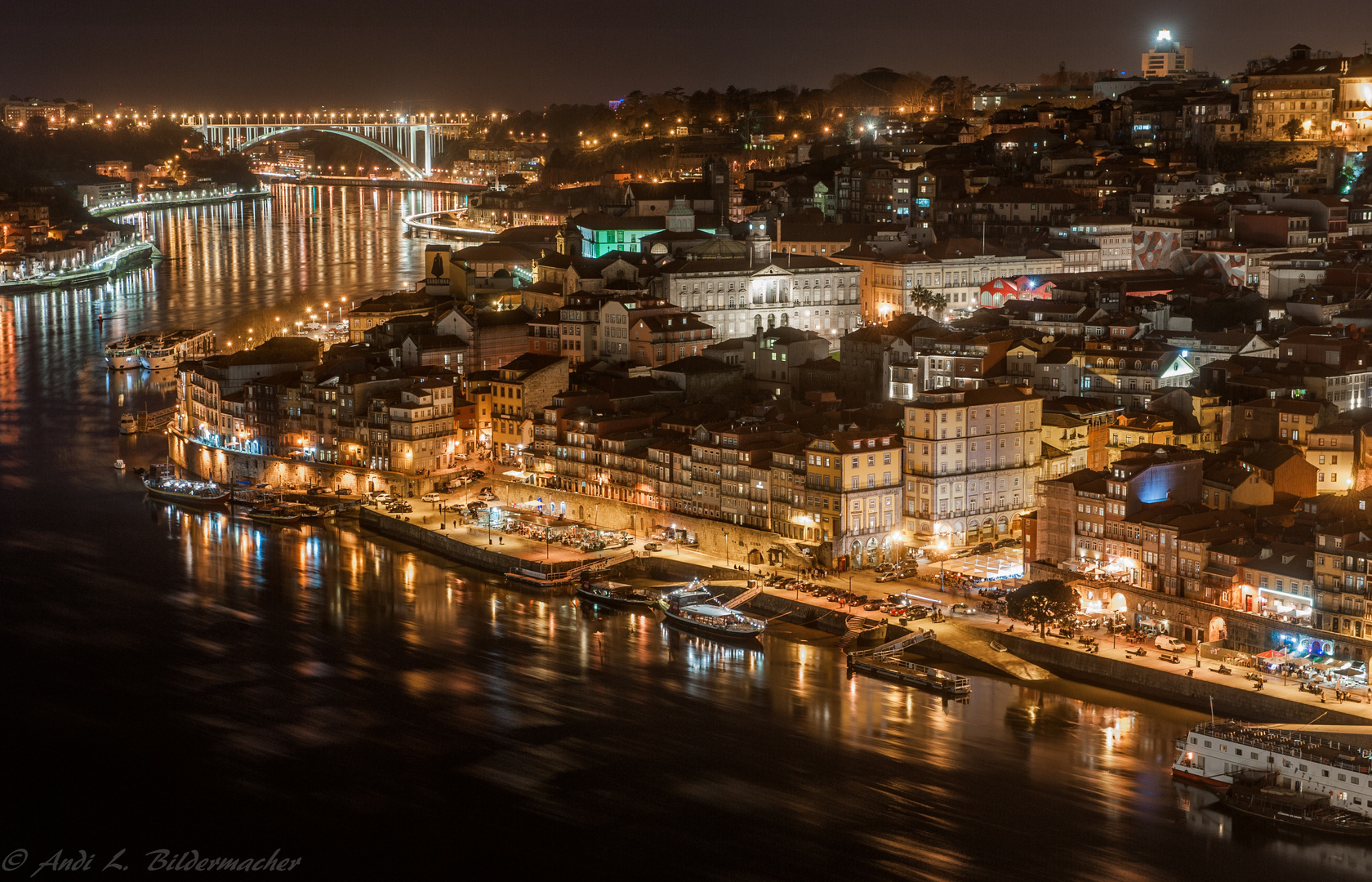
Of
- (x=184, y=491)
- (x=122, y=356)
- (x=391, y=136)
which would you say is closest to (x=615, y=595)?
(x=184, y=491)

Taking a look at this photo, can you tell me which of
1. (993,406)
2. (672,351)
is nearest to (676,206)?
(672,351)

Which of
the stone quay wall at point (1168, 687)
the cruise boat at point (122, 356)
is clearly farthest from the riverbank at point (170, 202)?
the stone quay wall at point (1168, 687)

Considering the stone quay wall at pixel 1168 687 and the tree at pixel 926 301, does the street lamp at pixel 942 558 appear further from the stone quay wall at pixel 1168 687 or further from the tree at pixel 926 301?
the tree at pixel 926 301

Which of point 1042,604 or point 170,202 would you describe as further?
point 170,202

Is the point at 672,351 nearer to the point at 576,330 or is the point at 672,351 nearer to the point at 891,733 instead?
the point at 576,330

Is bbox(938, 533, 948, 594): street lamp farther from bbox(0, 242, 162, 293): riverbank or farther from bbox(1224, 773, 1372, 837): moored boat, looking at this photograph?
bbox(0, 242, 162, 293): riverbank

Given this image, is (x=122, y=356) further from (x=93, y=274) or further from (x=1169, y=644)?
(x=1169, y=644)
